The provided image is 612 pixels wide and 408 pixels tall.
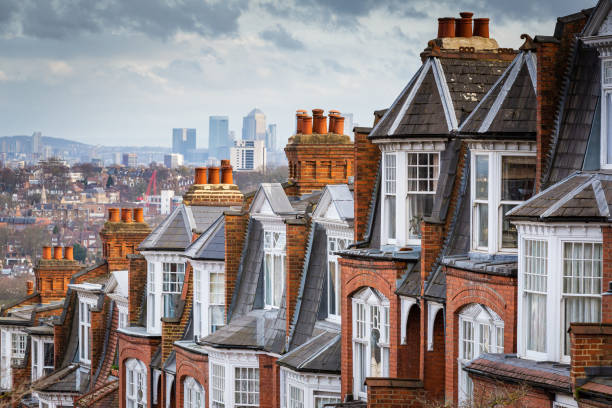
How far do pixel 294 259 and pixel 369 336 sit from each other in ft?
16.5

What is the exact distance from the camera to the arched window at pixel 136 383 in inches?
1730

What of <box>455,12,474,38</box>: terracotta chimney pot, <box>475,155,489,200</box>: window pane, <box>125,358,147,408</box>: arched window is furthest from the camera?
<box>125,358,147,408</box>: arched window

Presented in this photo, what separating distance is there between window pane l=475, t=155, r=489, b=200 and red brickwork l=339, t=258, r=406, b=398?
2728mm

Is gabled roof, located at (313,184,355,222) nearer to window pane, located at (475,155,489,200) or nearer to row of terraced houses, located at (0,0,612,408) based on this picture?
row of terraced houses, located at (0,0,612,408)

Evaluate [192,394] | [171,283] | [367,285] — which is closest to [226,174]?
[171,283]

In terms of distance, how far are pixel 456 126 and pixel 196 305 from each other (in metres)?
13.5

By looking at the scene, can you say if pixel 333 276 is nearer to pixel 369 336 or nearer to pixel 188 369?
pixel 369 336

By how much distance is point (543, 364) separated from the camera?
2277 cm

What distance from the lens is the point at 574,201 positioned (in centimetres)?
2278

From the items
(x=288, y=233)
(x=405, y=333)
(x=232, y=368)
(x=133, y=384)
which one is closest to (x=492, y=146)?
(x=405, y=333)

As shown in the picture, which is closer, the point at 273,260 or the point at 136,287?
the point at 273,260

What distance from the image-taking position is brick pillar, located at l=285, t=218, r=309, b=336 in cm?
3447

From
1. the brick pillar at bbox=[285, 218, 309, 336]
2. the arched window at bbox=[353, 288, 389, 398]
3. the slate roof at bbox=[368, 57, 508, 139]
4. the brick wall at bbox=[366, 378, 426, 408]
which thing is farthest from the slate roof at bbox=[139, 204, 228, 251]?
the brick wall at bbox=[366, 378, 426, 408]

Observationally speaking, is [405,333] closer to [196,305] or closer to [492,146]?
[492,146]
